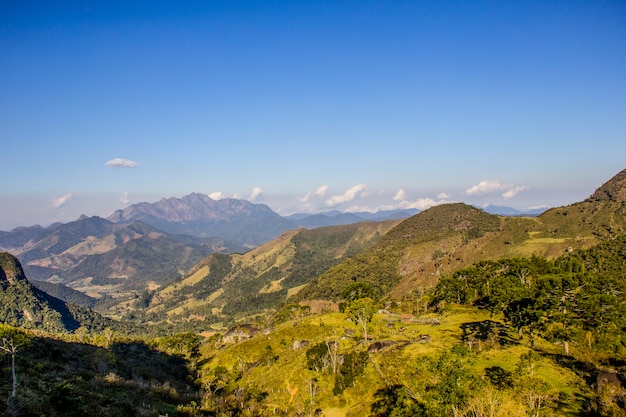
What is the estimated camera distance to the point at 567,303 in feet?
204

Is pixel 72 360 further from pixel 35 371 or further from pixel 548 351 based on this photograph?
pixel 548 351

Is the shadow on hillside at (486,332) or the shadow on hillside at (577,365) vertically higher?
the shadow on hillside at (577,365)

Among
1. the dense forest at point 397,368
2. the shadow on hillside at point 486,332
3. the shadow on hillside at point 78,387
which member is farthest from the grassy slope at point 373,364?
the shadow on hillside at point 78,387

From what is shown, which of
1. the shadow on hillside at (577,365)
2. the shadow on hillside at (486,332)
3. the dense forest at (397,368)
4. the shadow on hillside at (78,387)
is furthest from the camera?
the shadow on hillside at (486,332)

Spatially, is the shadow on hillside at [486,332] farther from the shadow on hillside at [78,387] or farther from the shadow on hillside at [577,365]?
the shadow on hillside at [78,387]

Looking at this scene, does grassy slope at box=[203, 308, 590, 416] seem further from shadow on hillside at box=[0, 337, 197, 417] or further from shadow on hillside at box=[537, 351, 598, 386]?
shadow on hillside at box=[0, 337, 197, 417]

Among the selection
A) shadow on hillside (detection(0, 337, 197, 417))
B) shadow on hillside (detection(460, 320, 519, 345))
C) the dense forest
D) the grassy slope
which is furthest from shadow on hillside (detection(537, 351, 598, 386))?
shadow on hillside (detection(0, 337, 197, 417))

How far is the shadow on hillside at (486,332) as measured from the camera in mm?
62584

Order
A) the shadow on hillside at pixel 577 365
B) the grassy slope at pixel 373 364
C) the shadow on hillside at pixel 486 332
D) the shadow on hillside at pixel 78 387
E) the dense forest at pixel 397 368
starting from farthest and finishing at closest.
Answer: the shadow on hillside at pixel 486 332, the grassy slope at pixel 373 364, the shadow on hillside at pixel 577 365, the dense forest at pixel 397 368, the shadow on hillside at pixel 78 387

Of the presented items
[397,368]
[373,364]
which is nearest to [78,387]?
[373,364]

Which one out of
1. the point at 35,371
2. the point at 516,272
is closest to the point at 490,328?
the point at 516,272

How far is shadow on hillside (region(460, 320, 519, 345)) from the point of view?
6258 cm

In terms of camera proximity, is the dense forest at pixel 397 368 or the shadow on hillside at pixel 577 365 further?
the shadow on hillside at pixel 577 365

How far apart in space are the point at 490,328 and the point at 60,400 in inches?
2818
